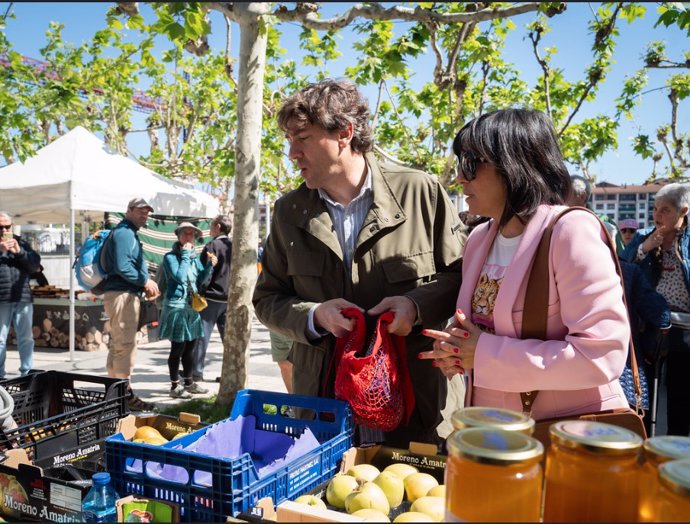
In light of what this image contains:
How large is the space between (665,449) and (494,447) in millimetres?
278

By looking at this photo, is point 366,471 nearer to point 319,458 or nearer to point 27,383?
point 319,458

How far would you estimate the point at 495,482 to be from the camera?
774mm

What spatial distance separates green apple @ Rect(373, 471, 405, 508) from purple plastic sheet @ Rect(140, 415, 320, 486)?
0.75ft

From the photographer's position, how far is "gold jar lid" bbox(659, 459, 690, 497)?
0.72 m

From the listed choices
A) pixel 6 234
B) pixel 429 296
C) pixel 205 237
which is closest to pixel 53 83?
pixel 6 234

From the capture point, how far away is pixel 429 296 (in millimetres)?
2016

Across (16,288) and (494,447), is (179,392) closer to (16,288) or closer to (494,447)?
(16,288)

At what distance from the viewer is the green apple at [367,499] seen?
1.41 m

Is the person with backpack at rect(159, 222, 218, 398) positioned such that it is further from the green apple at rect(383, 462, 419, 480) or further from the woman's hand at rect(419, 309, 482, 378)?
the woman's hand at rect(419, 309, 482, 378)

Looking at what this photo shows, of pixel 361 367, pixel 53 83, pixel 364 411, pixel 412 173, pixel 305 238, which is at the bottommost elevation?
pixel 364 411

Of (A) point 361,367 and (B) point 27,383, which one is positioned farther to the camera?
(B) point 27,383

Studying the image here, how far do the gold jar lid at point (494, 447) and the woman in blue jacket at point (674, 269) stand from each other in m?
3.81

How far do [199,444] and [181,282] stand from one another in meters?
5.17

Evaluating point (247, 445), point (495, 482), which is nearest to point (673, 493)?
point (495, 482)
